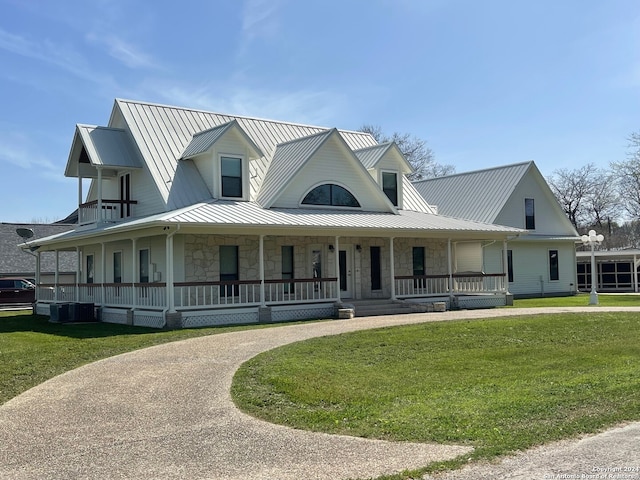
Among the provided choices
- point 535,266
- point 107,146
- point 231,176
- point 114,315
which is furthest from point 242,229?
point 535,266

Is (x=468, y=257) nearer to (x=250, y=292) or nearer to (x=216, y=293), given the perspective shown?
(x=250, y=292)

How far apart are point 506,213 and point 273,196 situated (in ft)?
51.3

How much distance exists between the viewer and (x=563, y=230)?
1455 inches

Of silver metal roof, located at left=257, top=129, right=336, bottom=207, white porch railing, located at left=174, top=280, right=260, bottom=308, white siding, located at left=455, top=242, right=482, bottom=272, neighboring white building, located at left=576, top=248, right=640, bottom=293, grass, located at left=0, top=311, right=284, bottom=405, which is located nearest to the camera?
grass, located at left=0, top=311, right=284, bottom=405

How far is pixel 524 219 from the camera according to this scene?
35562 millimetres

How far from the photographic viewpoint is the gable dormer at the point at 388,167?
27328 mm

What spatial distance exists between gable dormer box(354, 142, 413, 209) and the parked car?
19598 millimetres

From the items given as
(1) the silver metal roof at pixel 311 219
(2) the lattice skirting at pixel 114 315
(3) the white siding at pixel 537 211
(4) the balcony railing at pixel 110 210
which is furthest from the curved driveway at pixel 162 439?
(3) the white siding at pixel 537 211

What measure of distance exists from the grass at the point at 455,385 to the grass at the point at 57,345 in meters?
3.33

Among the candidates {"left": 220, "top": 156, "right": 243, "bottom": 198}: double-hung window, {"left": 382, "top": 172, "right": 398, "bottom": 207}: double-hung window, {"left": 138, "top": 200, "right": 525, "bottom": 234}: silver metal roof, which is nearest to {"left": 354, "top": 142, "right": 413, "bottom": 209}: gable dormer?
{"left": 382, "top": 172, "right": 398, "bottom": 207}: double-hung window

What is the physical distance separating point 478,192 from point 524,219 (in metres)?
2.65

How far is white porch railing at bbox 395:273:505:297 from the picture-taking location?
2520 cm

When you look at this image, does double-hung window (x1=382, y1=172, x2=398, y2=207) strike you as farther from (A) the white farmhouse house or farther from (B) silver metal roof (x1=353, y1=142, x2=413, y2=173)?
(B) silver metal roof (x1=353, y1=142, x2=413, y2=173)

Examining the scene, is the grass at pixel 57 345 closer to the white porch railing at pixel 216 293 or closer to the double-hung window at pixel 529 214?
the white porch railing at pixel 216 293
